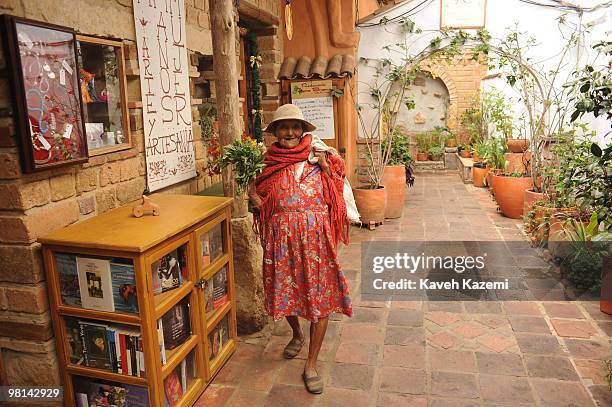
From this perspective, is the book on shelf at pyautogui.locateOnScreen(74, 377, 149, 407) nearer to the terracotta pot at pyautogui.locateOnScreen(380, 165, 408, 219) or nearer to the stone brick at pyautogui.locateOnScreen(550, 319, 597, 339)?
the stone brick at pyautogui.locateOnScreen(550, 319, 597, 339)

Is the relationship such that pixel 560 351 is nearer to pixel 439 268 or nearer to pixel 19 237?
pixel 439 268

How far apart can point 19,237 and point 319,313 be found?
1.68m

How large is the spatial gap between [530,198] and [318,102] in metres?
2.97

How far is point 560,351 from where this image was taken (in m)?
3.29

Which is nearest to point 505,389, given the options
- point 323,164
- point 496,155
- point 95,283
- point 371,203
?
point 323,164

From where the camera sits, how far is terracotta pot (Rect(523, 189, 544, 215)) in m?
5.97

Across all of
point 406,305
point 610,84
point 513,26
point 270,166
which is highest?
point 513,26

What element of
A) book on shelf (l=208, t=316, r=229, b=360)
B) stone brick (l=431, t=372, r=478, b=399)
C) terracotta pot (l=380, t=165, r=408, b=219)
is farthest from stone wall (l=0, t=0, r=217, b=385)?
terracotta pot (l=380, t=165, r=408, b=219)

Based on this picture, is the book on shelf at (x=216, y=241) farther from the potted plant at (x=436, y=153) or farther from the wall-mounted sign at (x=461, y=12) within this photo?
the potted plant at (x=436, y=153)

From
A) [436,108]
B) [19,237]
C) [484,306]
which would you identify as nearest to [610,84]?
[484,306]

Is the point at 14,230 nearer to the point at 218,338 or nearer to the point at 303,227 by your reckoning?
the point at 218,338

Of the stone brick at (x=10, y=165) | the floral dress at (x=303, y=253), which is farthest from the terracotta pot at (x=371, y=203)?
the stone brick at (x=10, y=165)

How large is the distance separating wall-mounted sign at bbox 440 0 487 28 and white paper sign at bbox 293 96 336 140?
2.15 metres

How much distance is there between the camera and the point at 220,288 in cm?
318
